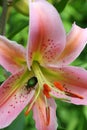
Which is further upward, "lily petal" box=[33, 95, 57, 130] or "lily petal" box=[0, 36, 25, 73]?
"lily petal" box=[0, 36, 25, 73]

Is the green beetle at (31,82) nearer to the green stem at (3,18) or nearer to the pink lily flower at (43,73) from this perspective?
the pink lily flower at (43,73)

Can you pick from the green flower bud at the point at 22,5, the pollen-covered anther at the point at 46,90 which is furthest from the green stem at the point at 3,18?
the pollen-covered anther at the point at 46,90

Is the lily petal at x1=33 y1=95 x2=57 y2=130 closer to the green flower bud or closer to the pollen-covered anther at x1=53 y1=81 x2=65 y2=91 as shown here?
the pollen-covered anther at x1=53 y1=81 x2=65 y2=91

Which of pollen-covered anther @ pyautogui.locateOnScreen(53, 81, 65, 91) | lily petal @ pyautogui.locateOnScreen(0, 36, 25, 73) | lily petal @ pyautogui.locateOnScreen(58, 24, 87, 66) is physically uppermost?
lily petal @ pyautogui.locateOnScreen(0, 36, 25, 73)

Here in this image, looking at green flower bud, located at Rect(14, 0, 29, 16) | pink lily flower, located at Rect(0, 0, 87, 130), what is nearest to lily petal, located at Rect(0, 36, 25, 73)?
pink lily flower, located at Rect(0, 0, 87, 130)

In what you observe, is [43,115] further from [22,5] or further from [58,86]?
[22,5]

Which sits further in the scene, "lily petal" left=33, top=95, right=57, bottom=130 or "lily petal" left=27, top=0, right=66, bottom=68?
"lily petal" left=33, top=95, right=57, bottom=130

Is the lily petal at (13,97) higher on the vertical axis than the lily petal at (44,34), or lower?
lower
